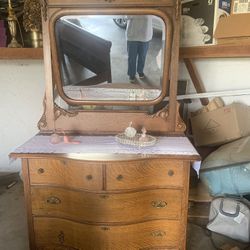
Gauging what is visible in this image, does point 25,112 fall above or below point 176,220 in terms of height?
above

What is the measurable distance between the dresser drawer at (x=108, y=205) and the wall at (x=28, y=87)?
88cm

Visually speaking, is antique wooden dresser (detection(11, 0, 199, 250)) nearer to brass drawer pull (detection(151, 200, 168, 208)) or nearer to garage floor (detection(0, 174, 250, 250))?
brass drawer pull (detection(151, 200, 168, 208))

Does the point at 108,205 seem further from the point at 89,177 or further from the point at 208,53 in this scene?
the point at 208,53

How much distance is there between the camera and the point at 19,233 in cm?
171

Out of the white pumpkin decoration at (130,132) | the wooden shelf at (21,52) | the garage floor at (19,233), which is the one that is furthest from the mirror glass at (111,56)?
the garage floor at (19,233)

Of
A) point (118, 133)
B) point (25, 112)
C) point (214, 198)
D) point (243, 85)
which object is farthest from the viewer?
point (25, 112)

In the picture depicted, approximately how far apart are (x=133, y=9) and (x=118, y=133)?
632mm

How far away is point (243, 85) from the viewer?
1.94m

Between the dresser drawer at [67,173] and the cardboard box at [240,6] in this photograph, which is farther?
the cardboard box at [240,6]

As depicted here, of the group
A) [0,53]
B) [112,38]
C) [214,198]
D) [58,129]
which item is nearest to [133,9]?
[112,38]

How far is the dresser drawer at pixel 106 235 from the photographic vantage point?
4.43 ft

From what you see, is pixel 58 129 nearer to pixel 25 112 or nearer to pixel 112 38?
pixel 112 38

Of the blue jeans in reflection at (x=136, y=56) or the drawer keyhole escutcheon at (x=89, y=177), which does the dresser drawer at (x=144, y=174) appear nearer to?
the drawer keyhole escutcheon at (x=89, y=177)

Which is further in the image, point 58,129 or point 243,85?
point 243,85
